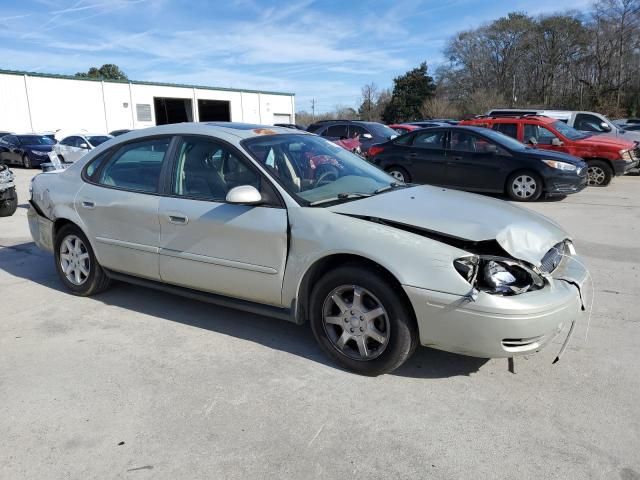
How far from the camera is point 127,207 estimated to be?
173 inches

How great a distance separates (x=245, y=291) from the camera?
3.85m

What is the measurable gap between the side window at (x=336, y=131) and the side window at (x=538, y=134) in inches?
209

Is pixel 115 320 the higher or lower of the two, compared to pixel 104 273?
lower

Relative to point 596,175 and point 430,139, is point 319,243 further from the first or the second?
point 596,175

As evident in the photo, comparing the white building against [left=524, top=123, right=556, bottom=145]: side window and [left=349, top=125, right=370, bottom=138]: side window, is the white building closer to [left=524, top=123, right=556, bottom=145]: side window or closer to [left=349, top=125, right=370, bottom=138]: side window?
[left=349, top=125, right=370, bottom=138]: side window

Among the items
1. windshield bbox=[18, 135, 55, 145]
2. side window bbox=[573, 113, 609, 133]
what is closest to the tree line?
side window bbox=[573, 113, 609, 133]

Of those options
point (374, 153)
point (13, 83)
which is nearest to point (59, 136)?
point (13, 83)

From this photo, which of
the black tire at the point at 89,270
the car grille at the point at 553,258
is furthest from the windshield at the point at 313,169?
the black tire at the point at 89,270

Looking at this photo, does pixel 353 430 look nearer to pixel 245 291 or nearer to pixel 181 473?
pixel 181 473

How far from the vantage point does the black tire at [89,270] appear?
15.9 ft

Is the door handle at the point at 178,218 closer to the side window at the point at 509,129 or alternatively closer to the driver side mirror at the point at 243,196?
the driver side mirror at the point at 243,196

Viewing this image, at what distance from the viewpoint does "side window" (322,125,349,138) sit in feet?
51.7

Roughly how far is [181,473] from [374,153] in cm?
1007

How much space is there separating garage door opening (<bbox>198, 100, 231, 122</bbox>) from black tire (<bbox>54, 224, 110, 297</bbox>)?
4288 centimetres
